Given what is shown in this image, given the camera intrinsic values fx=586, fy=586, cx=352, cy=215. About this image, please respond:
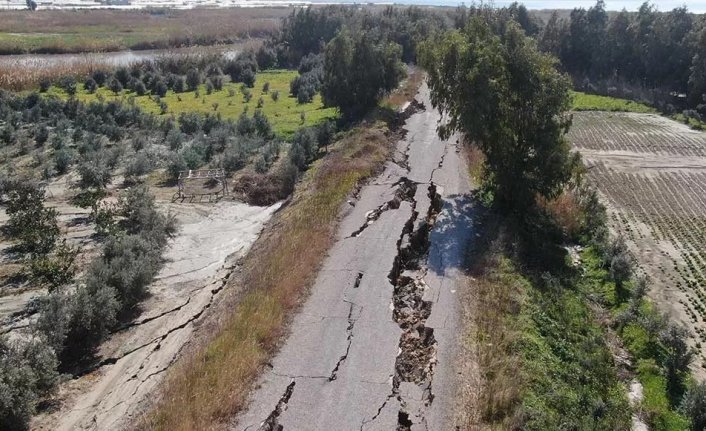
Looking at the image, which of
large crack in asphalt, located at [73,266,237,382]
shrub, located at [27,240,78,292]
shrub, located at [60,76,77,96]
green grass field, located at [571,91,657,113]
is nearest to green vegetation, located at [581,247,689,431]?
large crack in asphalt, located at [73,266,237,382]

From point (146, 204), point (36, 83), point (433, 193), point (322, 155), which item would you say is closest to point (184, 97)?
point (36, 83)

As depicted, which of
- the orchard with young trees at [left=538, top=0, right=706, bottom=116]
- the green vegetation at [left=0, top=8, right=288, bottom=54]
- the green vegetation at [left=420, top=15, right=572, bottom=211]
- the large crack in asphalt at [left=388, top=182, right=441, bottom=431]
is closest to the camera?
the large crack in asphalt at [left=388, top=182, right=441, bottom=431]

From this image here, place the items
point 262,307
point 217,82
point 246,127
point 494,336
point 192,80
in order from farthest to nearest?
point 217,82, point 192,80, point 246,127, point 262,307, point 494,336

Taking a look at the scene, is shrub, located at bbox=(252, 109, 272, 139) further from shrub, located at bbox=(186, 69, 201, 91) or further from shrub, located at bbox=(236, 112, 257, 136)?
shrub, located at bbox=(186, 69, 201, 91)

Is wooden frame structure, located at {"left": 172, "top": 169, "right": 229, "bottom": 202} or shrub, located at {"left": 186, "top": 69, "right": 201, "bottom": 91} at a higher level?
shrub, located at {"left": 186, "top": 69, "right": 201, "bottom": 91}

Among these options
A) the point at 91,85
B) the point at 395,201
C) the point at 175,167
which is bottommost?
the point at 175,167

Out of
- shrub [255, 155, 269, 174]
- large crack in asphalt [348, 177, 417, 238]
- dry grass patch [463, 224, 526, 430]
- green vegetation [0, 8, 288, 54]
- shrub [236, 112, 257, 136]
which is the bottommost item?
shrub [255, 155, 269, 174]

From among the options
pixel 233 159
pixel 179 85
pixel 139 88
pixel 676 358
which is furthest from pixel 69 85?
pixel 676 358

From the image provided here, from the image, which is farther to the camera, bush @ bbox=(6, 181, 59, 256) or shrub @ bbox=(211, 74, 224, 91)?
A: shrub @ bbox=(211, 74, 224, 91)

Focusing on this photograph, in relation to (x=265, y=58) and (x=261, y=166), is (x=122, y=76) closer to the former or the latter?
(x=265, y=58)
